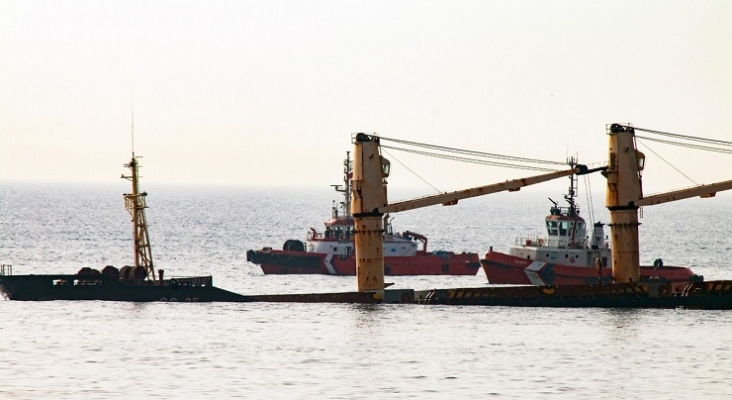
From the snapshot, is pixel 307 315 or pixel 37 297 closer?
pixel 307 315

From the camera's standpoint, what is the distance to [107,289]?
61.5m

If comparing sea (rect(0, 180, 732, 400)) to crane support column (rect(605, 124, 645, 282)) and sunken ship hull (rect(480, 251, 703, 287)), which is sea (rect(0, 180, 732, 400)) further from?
sunken ship hull (rect(480, 251, 703, 287))

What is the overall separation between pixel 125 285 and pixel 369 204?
1293 cm

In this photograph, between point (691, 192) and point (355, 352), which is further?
point (691, 192)

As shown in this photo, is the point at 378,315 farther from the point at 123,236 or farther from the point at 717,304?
the point at 123,236

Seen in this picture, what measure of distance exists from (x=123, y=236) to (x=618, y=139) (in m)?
91.4

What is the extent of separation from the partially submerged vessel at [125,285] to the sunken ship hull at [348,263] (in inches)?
1168

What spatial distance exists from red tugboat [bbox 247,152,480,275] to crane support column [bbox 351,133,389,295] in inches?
1138

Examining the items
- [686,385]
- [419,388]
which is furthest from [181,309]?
[686,385]

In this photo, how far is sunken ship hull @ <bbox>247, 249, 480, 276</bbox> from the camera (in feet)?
304

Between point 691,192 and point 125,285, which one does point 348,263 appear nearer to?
point 125,285

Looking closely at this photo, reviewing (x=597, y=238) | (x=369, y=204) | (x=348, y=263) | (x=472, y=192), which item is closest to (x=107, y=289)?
→ (x=369, y=204)

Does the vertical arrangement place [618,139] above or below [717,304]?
above

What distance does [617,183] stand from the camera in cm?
6284
